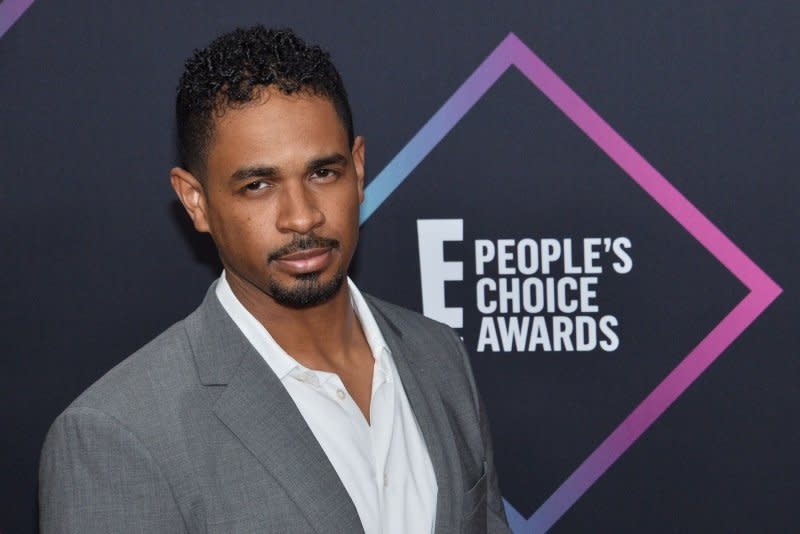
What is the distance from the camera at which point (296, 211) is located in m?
1.13

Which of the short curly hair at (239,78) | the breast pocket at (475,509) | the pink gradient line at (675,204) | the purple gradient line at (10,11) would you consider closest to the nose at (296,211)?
the short curly hair at (239,78)

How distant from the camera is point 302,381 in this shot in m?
1.21

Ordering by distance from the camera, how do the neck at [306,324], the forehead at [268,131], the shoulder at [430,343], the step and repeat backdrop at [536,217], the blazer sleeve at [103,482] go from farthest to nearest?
1. the step and repeat backdrop at [536,217]
2. the shoulder at [430,343]
3. the neck at [306,324]
4. the forehead at [268,131]
5. the blazer sleeve at [103,482]

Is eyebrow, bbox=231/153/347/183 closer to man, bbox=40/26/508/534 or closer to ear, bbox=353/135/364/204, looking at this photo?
man, bbox=40/26/508/534

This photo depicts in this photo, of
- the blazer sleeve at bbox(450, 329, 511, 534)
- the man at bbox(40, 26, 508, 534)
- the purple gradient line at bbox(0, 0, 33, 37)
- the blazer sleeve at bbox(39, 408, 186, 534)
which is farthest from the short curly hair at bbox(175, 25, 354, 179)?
the purple gradient line at bbox(0, 0, 33, 37)

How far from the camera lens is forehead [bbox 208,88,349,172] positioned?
3.67 ft

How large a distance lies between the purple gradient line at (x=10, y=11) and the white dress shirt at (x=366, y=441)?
925mm

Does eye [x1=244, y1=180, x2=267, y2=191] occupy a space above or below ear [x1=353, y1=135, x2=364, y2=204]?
below

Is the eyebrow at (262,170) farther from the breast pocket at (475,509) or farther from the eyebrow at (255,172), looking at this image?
the breast pocket at (475,509)

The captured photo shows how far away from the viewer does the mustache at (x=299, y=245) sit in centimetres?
113

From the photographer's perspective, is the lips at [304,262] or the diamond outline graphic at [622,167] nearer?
the lips at [304,262]

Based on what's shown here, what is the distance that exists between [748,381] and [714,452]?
163 mm

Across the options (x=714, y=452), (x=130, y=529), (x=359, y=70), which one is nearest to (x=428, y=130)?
(x=359, y=70)

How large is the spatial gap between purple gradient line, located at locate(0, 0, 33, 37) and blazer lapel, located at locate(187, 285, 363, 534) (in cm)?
99
